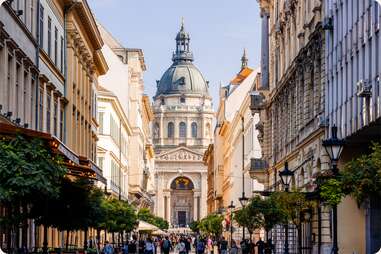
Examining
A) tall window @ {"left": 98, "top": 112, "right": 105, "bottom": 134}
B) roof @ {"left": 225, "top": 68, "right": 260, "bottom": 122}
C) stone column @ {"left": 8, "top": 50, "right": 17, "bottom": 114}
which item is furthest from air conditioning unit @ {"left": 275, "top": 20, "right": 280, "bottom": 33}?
roof @ {"left": 225, "top": 68, "right": 260, "bottom": 122}

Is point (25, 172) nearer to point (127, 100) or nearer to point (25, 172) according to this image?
point (25, 172)

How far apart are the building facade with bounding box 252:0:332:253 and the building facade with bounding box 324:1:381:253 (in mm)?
1321

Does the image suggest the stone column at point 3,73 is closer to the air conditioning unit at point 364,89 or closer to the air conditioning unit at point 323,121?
the air conditioning unit at point 364,89

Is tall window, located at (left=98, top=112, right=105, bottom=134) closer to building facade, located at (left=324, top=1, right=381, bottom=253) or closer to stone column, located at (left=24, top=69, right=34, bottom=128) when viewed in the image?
building facade, located at (left=324, top=1, right=381, bottom=253)

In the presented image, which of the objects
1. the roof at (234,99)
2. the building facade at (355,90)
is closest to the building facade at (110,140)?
the roof at (234,99)

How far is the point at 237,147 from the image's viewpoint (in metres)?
121

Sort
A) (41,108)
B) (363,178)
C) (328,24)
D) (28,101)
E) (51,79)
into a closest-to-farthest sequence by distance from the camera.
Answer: (363,178) → (28,101) → (328,24) → (41,108) → (51,79)

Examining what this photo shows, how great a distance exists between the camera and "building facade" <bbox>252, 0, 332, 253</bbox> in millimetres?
48438

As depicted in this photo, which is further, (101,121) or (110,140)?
(110,140)

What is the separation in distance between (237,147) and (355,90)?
82.6 metres

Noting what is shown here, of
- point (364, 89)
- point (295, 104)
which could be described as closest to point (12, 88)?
point (364, 89)

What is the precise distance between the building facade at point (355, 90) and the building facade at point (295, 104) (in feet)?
4.33

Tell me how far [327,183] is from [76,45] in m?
35.2

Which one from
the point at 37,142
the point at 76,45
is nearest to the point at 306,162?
→ the point at 76,45
